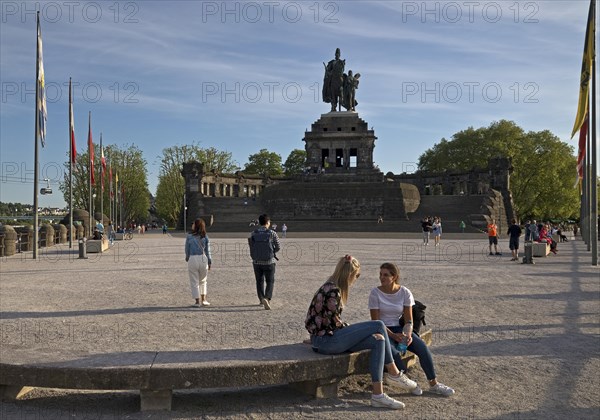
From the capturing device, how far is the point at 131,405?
5477 mm

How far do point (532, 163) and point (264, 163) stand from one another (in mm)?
50732

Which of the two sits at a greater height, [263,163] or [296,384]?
[263,163]

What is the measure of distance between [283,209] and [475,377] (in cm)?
5144

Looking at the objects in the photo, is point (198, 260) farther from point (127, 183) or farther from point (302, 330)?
point (127, 183)

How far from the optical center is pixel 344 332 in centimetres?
579

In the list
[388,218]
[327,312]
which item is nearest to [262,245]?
[327,312]

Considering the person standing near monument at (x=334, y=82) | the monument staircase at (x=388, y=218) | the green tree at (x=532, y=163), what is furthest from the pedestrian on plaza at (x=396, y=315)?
the green tree at (x=532, y=163)

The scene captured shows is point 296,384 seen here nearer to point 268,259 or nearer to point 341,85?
point 268,259

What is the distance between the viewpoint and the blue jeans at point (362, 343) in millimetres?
5680

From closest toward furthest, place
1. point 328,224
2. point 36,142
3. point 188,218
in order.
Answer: point 36,142 < point 328,224 < point 188,218

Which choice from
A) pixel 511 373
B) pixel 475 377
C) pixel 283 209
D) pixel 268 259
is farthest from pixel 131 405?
pixel 283 209

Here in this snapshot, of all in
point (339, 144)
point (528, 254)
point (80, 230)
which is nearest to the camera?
point (528, 254)

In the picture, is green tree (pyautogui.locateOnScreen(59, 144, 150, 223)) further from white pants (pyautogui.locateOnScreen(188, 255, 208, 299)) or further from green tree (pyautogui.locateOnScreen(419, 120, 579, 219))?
white pants (pyautogui.locateOnScreen(188, 255, 208, 299))

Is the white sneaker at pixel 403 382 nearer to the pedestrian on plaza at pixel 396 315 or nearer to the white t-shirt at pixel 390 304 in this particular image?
the pedestrian on plaza at pixel 396 315
